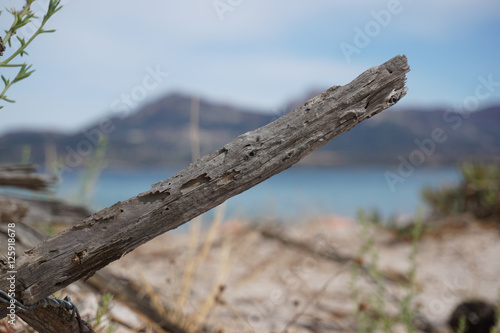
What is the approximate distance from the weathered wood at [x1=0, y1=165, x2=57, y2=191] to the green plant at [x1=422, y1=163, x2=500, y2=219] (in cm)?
375

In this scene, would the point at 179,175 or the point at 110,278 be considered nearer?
the point at 179,175

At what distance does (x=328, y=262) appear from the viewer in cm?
373

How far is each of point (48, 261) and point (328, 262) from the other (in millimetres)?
3087

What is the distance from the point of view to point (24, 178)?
2354mm

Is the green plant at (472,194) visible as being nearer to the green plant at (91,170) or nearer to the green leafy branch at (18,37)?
the green plant at (91,170)

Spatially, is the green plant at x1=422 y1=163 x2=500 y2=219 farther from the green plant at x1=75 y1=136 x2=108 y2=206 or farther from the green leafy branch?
the green leafy branch

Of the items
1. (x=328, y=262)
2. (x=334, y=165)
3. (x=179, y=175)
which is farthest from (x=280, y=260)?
(x=334, y=165)

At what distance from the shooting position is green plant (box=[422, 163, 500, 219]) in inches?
180

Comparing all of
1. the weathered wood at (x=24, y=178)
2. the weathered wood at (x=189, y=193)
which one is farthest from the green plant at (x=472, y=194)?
the weathered wood at (x=189, y=193)

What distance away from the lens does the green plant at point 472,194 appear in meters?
4.57

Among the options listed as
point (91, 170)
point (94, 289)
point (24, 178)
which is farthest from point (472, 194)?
point (24, 178)

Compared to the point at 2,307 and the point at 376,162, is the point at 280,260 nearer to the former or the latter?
the point at 2,307

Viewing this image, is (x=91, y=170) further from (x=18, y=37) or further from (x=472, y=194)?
(x=472, y=194)

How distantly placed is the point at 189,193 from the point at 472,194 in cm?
470
